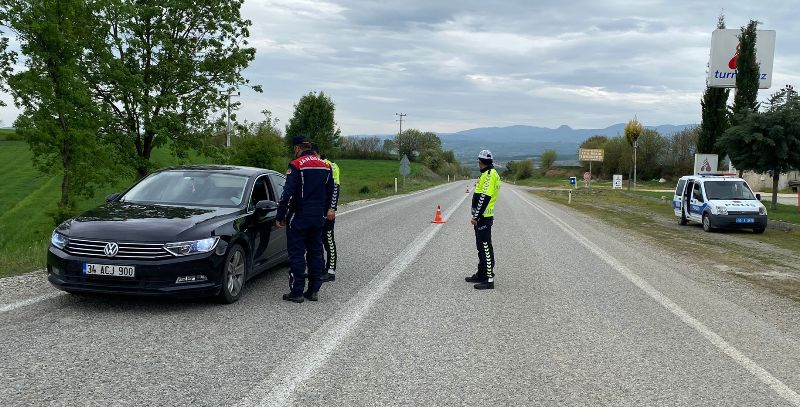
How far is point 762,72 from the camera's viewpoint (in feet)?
113

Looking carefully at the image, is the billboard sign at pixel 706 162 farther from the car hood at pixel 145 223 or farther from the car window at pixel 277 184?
the car hood at pixel 145 223

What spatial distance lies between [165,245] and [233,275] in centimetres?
91

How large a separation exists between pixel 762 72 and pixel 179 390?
38.9 meters

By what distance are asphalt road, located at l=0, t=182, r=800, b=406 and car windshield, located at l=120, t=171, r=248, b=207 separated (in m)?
1.16

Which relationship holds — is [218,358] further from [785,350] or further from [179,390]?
[785,350]

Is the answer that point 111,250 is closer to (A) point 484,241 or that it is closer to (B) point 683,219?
(A) point 484,241

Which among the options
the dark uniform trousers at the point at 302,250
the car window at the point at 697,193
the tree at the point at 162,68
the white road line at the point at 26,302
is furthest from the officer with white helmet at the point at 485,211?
the tree at the point at 162,68

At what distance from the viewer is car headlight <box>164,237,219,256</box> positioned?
568 centimetres

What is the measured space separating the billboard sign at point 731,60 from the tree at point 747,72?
5.19 m

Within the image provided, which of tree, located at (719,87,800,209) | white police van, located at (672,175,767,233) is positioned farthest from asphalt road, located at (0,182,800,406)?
tree, located at (719,87,800,209)

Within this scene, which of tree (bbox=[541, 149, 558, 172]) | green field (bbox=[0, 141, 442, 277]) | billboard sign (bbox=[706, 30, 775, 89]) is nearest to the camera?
green field (bbox=[0, 141, 442, 277])

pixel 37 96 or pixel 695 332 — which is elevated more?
pixel 37 96

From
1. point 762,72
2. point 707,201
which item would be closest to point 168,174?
point 707,201

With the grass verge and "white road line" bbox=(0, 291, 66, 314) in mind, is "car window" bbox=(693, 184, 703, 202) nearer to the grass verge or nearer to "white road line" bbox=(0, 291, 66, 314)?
the grass verge
